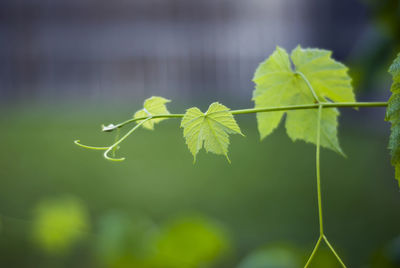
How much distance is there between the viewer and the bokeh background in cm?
124

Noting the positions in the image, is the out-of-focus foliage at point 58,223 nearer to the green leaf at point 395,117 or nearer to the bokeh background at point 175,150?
the bokeh background at point 175,150

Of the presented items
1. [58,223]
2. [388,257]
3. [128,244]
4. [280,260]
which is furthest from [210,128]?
[58,223]

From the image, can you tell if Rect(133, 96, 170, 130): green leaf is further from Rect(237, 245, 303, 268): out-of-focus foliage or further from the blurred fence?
the blurred fence

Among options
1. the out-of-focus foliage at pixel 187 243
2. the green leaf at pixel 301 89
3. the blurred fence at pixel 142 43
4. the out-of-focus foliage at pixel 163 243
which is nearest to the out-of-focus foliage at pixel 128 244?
the out-of-focus foliage at pixel 163 243

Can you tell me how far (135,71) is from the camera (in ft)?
10.6

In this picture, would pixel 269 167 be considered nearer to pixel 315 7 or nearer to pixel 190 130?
pixel 315 7

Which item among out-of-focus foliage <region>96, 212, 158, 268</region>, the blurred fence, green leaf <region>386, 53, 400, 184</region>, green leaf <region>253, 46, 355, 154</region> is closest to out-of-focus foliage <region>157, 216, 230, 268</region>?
out-of-focus foliage <region>96, 212, 158, 268</region>

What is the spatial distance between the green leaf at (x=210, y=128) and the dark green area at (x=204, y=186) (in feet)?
4.71

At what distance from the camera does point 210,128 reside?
1.03ft

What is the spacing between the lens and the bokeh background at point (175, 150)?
124 cm

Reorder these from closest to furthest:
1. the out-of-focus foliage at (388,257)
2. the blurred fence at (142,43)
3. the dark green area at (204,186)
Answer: the out-of-focus foliage at (388,257) → the dark green area at (204,186) → the blurred fence at (142,43)

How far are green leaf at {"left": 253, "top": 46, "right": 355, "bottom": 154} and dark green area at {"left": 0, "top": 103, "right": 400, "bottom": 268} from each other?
138 cm

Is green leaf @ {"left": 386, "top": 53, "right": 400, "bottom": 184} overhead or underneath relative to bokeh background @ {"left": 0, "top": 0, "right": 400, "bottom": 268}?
overhead

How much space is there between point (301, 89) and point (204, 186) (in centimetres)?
196
